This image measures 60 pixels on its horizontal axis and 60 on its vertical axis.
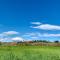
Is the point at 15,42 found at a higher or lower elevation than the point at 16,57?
higher

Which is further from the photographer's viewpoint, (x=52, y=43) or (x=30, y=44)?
(x=52, y=43)

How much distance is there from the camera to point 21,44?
23703 millimetres

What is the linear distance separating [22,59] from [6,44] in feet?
37.7

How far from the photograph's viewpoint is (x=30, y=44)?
2372cm

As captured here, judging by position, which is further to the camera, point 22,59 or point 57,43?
point 57,43

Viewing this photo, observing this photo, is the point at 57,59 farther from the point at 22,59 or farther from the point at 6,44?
the point at 6,44

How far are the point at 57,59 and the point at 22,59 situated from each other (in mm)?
1861

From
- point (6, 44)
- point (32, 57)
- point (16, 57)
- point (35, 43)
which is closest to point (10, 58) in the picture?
point (16, 57)

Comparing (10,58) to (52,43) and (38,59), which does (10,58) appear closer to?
(38,59)

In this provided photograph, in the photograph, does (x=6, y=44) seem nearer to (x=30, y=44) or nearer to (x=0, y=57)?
(x=30, y=44)

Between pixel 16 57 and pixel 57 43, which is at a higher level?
pixel 57 43

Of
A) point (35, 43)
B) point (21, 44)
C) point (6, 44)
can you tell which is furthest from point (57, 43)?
point (6, 44)

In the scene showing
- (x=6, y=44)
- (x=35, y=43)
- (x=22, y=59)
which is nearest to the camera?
(x=22, y=59)

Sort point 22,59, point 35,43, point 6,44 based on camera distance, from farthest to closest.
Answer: point 35,43 < point 6,44 < point 22,59
